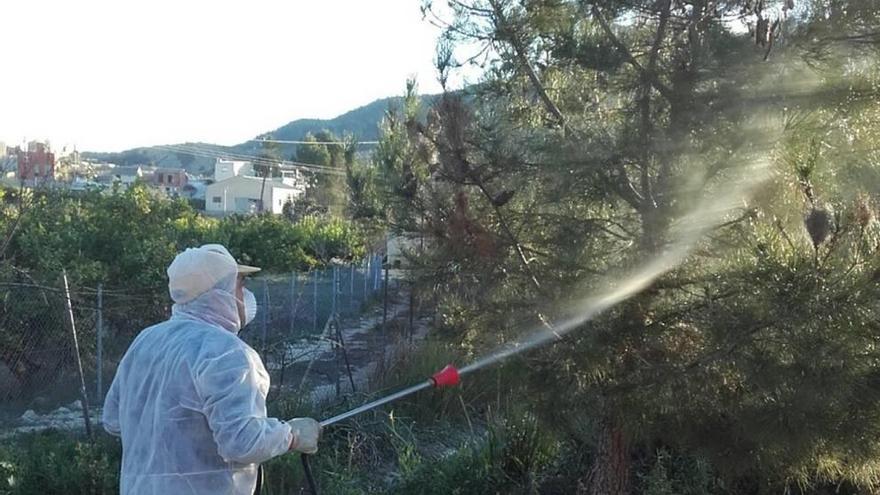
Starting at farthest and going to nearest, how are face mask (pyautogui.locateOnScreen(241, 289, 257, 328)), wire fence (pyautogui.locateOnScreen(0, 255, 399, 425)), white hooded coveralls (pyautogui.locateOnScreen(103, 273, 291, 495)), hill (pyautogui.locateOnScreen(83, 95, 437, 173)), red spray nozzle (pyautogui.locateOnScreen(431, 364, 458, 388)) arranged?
hill (pyautogui.locateOnScreen(83, 95, 437, 173)), wire fence (pyautogui.locateOnScreen(0, 255, 399, 425)), red spray nozzle (pyautogui.locateOnScreen(431, 364, 458, 388)), face mask (pyautogui.locateOnScreen(241, 289, 257, 328)), white hooded coveralls (pyautogui.locateOnScreen(103, 273, 291, 495))

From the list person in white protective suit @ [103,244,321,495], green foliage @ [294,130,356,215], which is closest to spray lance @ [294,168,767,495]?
person in white protective suit @ [103,244,321,495]

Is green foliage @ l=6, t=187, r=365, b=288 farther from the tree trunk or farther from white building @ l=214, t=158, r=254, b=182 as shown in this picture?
white building @ l=214, t=158, r=254, b=182

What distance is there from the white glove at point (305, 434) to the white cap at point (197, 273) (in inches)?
23.1

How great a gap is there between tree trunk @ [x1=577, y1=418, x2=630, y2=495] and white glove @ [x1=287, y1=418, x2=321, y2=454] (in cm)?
217

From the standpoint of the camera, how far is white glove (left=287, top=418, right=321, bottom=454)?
137 inches

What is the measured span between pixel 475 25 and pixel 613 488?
2.68 m

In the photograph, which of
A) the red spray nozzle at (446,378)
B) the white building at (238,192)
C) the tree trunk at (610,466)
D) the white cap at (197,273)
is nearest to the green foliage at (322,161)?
the white building at (238,192)

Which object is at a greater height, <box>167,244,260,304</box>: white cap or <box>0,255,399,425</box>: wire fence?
<box>167,244,260,304</box>: white cap

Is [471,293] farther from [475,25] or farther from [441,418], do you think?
[441,418]

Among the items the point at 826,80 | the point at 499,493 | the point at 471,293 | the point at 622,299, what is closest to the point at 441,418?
the point at 499,493

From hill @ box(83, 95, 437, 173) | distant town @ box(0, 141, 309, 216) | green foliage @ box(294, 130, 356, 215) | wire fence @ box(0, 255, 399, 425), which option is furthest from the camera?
hill @ box(83, 95, 437, 173)

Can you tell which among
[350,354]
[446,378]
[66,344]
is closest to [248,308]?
[446,378]

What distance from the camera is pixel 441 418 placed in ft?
27.1

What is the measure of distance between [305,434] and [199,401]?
0.46 metres
